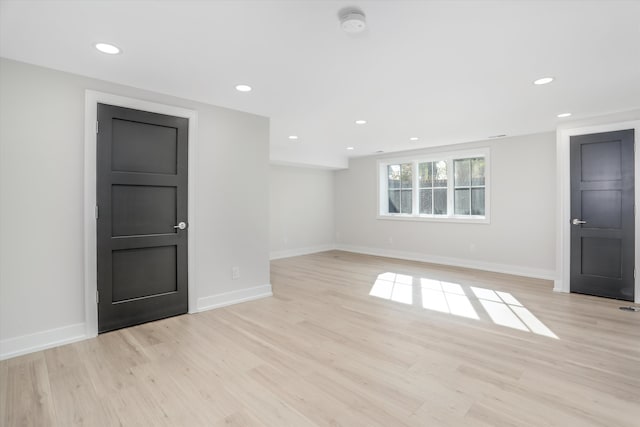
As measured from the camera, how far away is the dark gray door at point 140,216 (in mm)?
2979

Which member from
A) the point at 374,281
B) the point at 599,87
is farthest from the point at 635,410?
the point at 374,281

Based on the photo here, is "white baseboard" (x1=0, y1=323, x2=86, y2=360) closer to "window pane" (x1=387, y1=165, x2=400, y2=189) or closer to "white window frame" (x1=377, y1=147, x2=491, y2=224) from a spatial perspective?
"white window frame" (x1=377, y1=147, x2=491, y2=224)

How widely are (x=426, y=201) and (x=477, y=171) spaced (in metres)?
1.19

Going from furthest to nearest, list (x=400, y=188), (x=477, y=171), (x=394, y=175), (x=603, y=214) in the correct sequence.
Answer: (x=394, y=175) → (x=400, y=188) → (x=477, y=171) → (x=603, y=214)

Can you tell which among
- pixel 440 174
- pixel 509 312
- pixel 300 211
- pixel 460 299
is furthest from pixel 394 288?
pixel 300 211

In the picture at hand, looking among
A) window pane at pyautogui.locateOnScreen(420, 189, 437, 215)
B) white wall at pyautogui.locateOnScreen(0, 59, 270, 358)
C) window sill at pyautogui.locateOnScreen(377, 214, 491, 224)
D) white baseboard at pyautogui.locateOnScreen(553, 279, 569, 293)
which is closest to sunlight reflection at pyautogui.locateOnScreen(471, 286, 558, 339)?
white baseboard at pyautogui.locateOnScreen(553, 279, 569, 293)

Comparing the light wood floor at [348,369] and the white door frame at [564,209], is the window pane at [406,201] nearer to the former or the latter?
the white door frame at [564,209]

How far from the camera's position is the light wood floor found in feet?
6.08

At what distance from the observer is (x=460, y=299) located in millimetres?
4055

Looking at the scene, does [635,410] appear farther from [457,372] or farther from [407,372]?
[407,372]

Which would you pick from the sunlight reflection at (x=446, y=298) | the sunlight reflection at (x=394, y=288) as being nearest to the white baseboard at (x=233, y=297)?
the sunlight reflection at (x=394, y=288)

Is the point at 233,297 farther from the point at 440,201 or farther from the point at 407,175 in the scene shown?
the point at 407,175

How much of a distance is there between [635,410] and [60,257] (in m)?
4.23

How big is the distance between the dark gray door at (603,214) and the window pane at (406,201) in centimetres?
313
